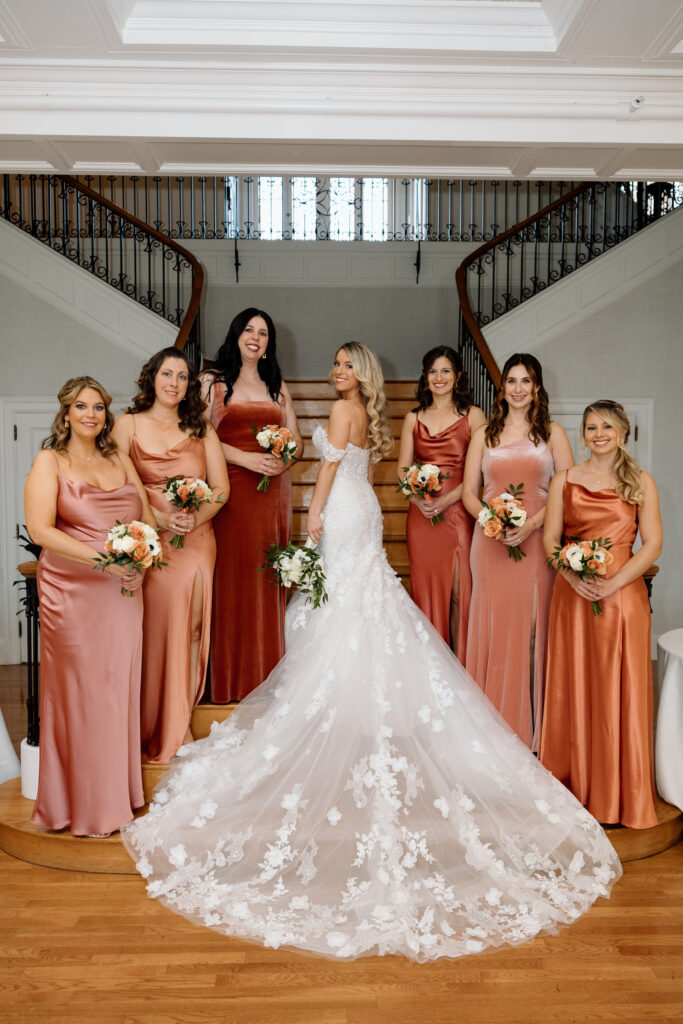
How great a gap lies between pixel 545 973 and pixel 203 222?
8775 millimetres

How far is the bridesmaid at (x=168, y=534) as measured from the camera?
4168 mm

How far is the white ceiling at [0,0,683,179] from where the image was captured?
3.68 metres

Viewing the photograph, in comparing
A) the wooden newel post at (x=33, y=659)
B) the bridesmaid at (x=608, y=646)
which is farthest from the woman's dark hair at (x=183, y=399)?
the bridesmaid at (x=608, y=646)

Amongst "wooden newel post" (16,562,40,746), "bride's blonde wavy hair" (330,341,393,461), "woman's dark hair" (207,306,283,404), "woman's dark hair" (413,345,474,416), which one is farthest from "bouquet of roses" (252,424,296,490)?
"wooden newel post" (16,562,40,746)

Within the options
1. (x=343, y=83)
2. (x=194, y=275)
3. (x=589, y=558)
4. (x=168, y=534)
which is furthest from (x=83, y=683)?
(x=194, y=275)

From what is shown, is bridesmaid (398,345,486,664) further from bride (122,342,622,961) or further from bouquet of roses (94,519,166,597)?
bouquet of roses (94,519,166,597)

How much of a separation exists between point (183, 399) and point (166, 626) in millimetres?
1159

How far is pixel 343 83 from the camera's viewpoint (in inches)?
157

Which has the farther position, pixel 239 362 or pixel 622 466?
pixel 239 362

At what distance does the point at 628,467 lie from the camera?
3990 mm

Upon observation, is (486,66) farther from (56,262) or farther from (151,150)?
(56,262)

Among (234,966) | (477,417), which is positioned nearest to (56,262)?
(477,417)

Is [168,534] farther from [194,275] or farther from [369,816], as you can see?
[194,275]

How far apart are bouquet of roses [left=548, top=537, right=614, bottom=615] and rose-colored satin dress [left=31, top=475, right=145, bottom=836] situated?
6.89 ft
